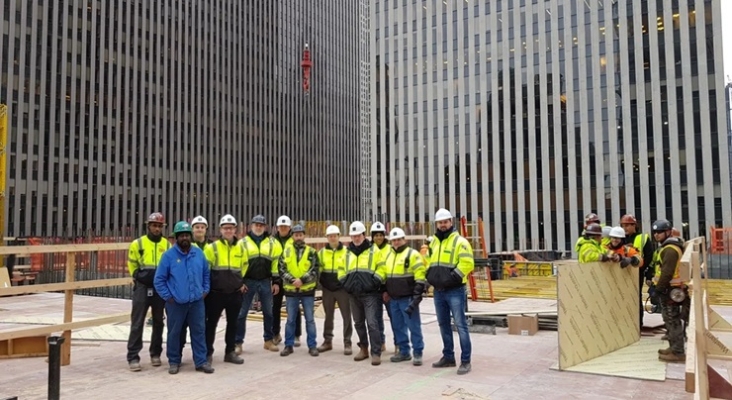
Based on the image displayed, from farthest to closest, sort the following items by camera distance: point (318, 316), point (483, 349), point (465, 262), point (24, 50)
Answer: point (24, 50) < point (318, 316) < point (483, 349) < point (465, 262)

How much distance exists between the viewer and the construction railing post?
5.18 metres

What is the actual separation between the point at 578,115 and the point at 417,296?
49.1 m

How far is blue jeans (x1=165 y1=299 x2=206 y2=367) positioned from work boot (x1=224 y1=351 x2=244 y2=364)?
1.87 feet

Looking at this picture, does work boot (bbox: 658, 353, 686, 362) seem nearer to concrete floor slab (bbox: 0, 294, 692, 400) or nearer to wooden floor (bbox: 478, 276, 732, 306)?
concrete floor slab (bbox: 0, 294, 692, 400)

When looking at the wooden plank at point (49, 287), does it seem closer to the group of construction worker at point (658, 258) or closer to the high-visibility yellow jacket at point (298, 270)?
the high-visibility yellow jacket at point (298, 270)

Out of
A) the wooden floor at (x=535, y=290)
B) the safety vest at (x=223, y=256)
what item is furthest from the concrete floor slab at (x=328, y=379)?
the wooden floor at (x=535, y=290)

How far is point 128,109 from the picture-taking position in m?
74.6

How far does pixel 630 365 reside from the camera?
7602 millimetres

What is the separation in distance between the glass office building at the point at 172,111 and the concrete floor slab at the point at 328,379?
2405 inches

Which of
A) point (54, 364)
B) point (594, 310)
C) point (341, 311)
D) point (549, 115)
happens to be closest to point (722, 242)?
point (594, 310)

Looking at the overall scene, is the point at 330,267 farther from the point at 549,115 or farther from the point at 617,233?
the point at 549,115

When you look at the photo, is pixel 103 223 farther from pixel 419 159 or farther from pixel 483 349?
pixel 483 349

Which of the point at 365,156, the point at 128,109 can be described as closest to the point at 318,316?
the point at 128,109

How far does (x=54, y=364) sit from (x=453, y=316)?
14.9 ft
